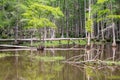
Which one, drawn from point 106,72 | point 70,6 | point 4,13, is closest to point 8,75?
point 106,72

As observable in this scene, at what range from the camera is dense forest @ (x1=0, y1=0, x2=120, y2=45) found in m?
33.2

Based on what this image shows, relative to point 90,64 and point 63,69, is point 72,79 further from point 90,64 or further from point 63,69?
point 90,64

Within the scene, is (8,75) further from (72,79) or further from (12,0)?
(12,0)

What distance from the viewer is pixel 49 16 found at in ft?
156

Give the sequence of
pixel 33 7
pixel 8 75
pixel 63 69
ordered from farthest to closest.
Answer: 1. pixel 33 7
2. pixel 63 69
3. pixel 8 75

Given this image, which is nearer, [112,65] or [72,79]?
[72,79]

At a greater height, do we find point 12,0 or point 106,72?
point 12,0

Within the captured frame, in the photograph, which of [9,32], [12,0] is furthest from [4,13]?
[9,32]

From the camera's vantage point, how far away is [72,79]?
43.4ft

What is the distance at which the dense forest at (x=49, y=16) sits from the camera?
109 feet

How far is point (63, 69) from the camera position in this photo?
16.3 m

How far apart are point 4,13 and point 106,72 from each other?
25.0m

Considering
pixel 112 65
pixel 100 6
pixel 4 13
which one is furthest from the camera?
pixel 100 6

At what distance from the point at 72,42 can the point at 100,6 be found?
677 centimetres
